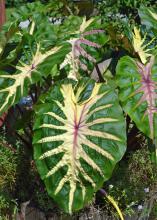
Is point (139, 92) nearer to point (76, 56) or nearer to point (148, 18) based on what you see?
point (76, 56)

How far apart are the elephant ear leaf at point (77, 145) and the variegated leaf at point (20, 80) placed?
0.16 meters

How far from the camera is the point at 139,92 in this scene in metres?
2.65

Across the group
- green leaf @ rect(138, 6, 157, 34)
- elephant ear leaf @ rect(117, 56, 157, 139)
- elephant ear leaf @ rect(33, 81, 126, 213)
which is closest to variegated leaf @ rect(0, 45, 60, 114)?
elephant ear leaf @ rect(33, 81, 126, 213)

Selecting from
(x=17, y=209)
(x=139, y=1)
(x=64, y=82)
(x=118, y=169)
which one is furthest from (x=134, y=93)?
(x=139, y=1)

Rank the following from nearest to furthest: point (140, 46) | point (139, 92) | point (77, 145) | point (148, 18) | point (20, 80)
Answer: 1. point (77, 145)
2. point (139, 92)
3. point (20, 80)
4. point (140, 46)
5. point (148, 18)

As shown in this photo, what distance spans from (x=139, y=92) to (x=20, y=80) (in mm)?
629

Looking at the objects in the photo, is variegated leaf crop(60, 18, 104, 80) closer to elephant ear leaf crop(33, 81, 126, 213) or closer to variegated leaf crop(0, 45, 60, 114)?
variegated leaf crop(0, 45, 60, 114)


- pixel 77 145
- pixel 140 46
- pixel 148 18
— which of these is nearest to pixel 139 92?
pixel 77 145

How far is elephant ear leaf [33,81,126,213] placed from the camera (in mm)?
2463

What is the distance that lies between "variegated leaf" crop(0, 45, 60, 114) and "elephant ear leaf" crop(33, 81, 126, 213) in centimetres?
16

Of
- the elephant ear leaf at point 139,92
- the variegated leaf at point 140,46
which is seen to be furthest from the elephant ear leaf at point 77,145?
the variegated leaf at point 140,46

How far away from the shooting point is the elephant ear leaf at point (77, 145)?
8.08 ft

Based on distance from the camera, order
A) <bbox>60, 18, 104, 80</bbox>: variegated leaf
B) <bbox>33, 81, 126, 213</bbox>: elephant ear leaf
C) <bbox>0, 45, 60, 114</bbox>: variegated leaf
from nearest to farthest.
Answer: <bbox>33, 81, 126, 213</bbox>: elephant ear leaf
<bbox>0, 45, 60, 114</bbox>: variegated leaf
<bbox>60, 18, 104, 80</bbox>: variegated leaf

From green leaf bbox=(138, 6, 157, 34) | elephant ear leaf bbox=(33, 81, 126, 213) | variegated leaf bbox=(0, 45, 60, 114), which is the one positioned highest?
green leaf bbox=(138, 6, 157, 34)
